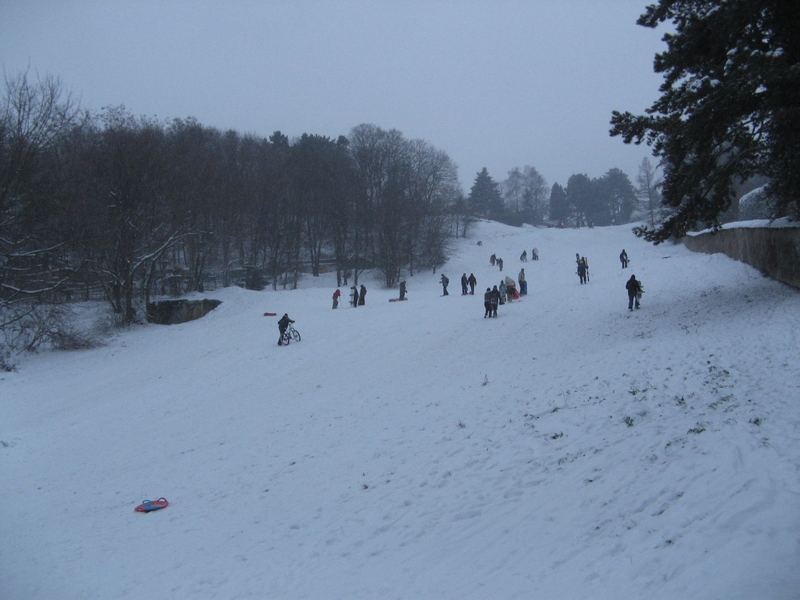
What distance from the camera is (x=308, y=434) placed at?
12.8 meters

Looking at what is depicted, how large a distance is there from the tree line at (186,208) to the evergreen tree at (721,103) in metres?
26.1

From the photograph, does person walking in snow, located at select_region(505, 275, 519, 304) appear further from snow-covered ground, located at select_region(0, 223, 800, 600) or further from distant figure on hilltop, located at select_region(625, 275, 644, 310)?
distant figure on hilltop, located at select_region(625, 275, 644, 310)

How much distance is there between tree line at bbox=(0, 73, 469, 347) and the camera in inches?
966

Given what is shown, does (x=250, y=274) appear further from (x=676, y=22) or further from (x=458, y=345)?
(x=676, y=22)

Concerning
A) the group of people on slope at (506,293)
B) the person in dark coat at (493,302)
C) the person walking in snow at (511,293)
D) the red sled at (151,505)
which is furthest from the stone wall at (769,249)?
the red sled at (151,505)

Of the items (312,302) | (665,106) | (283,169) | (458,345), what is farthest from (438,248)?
(665,106)

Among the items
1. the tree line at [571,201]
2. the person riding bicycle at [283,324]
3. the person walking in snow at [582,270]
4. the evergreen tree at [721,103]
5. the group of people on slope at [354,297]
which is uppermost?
the tree line at [571,201]

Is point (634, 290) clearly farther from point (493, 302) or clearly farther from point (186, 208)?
point (186, 208)

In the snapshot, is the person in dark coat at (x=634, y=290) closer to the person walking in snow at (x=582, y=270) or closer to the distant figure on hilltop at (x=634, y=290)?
the distant figure on hilltop at (x=634, y=290)

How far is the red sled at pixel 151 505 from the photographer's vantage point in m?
10.2

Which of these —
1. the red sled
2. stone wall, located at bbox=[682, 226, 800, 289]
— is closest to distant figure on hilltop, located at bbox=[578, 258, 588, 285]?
stone wall, located at bbox=[682, 226, 800, 289]

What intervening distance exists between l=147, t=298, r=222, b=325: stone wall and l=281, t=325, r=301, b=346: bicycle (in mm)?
11476

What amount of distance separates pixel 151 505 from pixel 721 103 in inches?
594

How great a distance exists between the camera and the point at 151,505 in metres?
10.2
